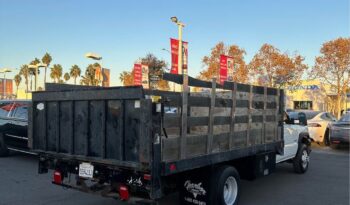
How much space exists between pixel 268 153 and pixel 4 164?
7099 mm

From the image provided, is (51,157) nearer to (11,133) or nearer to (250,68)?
(11,133)

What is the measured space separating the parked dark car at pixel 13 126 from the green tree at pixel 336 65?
29679 millimetres

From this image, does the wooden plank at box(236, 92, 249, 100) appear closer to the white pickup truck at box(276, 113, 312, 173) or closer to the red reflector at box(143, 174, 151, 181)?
the red reflector at box(143, 174, 151, 181)

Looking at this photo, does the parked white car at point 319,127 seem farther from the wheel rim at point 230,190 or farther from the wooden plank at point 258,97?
the wheel rim at point 230,190

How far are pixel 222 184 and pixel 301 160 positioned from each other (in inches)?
173

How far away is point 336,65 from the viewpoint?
3469 cm

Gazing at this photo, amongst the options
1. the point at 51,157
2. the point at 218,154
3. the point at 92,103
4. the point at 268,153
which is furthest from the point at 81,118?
the point at 268,153

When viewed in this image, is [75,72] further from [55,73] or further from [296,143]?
[296,143]

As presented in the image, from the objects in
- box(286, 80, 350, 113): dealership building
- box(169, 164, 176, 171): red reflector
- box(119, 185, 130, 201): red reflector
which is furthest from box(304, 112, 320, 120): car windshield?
box(286, 80, 350, 113): dealership building

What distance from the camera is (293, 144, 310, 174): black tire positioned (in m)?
9.05

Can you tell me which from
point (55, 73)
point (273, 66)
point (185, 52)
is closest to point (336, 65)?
point (273, 66)

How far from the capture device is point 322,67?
35.7 metres

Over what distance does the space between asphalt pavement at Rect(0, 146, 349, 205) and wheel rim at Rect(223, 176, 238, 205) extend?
30.0 inches

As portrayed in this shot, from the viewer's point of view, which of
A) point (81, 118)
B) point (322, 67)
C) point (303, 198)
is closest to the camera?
point (81, 118)
